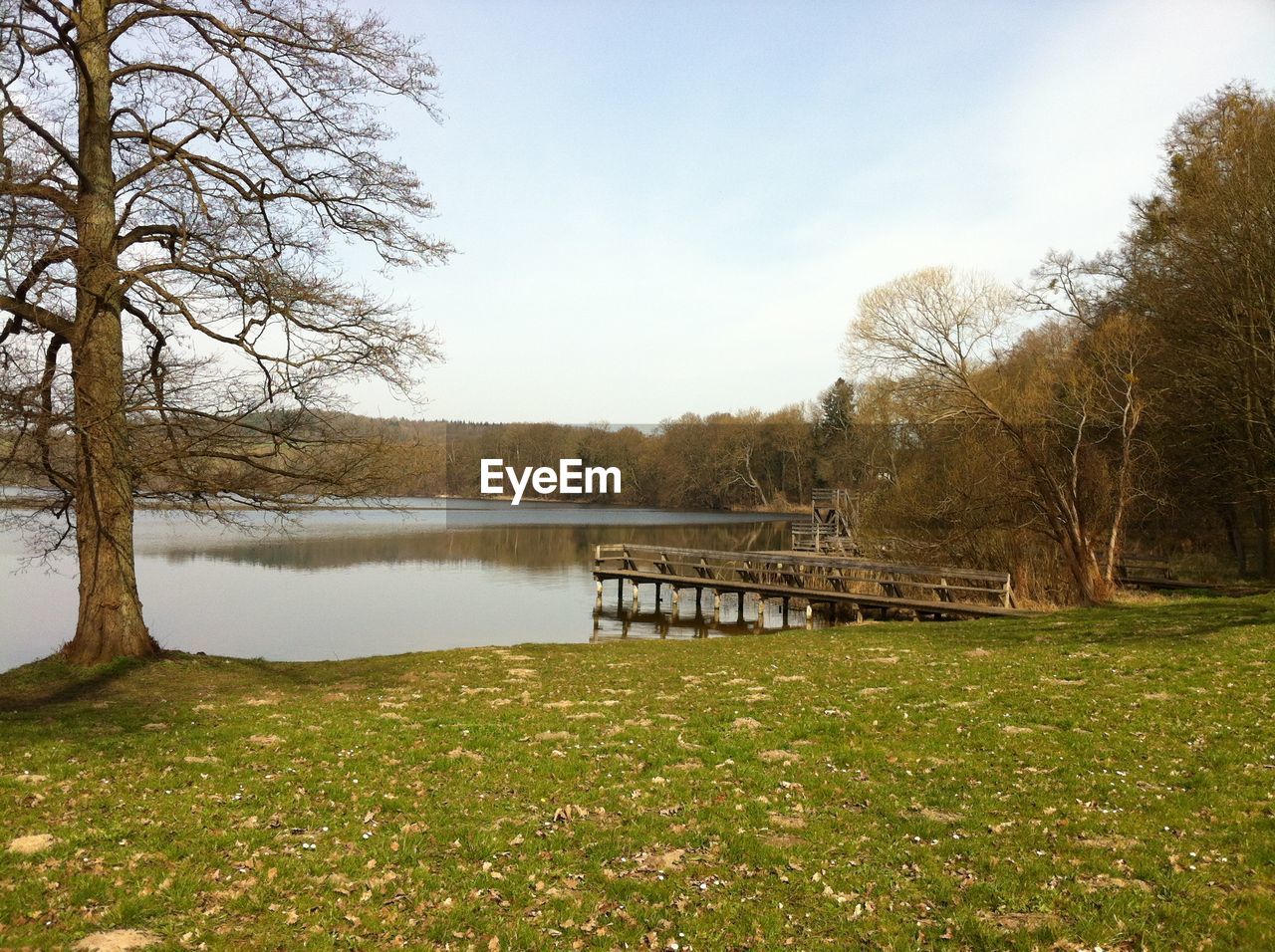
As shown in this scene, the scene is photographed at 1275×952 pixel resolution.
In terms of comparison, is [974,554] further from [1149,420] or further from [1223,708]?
[1223,708]

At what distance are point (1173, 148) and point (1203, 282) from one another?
6867 mm

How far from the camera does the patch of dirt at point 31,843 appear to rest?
563 centimetres

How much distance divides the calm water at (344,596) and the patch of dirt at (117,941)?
7.99 m

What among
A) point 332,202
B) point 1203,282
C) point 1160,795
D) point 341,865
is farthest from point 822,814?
point 1203,282

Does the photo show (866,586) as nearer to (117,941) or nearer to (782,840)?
(782,840)

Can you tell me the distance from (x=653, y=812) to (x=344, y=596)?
29.7 meters

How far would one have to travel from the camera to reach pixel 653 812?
6.70 metres

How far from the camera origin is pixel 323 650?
78.2 ft

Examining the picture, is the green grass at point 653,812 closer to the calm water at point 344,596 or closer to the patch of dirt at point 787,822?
the patch of dirt at point 787,822

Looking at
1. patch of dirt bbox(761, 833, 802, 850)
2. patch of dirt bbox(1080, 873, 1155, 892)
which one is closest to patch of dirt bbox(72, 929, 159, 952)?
patch of dirt bbox(761, 833, 802, 850)

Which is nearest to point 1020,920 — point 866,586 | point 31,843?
point 31,843

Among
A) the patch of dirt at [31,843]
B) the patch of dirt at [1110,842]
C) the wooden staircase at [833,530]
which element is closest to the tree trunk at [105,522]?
the patch of dirt at [31,843]

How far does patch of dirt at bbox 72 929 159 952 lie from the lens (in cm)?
458

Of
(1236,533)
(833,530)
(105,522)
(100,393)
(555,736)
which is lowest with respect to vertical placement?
(555,736)
